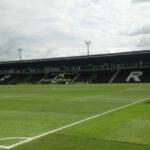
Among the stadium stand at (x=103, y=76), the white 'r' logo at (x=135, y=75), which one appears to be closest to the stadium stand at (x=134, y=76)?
the white 'r' logo at (x=135, y=75)

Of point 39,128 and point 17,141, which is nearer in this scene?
point 17,141

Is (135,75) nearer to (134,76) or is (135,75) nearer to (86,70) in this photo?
(134,76)

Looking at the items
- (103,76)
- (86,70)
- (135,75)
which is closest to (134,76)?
(135,75)

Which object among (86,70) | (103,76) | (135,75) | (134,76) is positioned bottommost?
(134,76)

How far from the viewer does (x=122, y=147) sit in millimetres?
6660

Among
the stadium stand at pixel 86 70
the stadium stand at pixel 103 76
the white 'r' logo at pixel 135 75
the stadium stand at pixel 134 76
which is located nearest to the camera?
the stadium stand at pixel 134 76

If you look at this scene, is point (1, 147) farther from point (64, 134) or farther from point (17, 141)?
point (64, 134)

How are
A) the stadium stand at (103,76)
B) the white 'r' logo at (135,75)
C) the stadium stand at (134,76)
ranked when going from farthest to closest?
the stadium stand at (103,76)
the white 'r' logo at (135,75)
the stadium stand at (134,76)

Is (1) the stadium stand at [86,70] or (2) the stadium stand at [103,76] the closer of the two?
(1) the stadium stand at [86,70]

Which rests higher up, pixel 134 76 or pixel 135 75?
pixel 135 75

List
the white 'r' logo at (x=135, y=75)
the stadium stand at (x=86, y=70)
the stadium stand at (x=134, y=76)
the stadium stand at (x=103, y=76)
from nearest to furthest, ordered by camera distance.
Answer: the stadium stand at (x=134, y=76) → the white 'r' logo at (x=135, y=75) → the stadium stand at (x=86, y=70) → the stadium stand at (x=103, y=76)

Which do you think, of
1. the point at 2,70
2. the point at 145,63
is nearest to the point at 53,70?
the point at 2,70

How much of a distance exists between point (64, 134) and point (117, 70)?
68838 millimetres

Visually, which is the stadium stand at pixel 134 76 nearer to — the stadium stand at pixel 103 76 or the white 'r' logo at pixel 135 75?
the white 'r' logo at pixel 135 75
